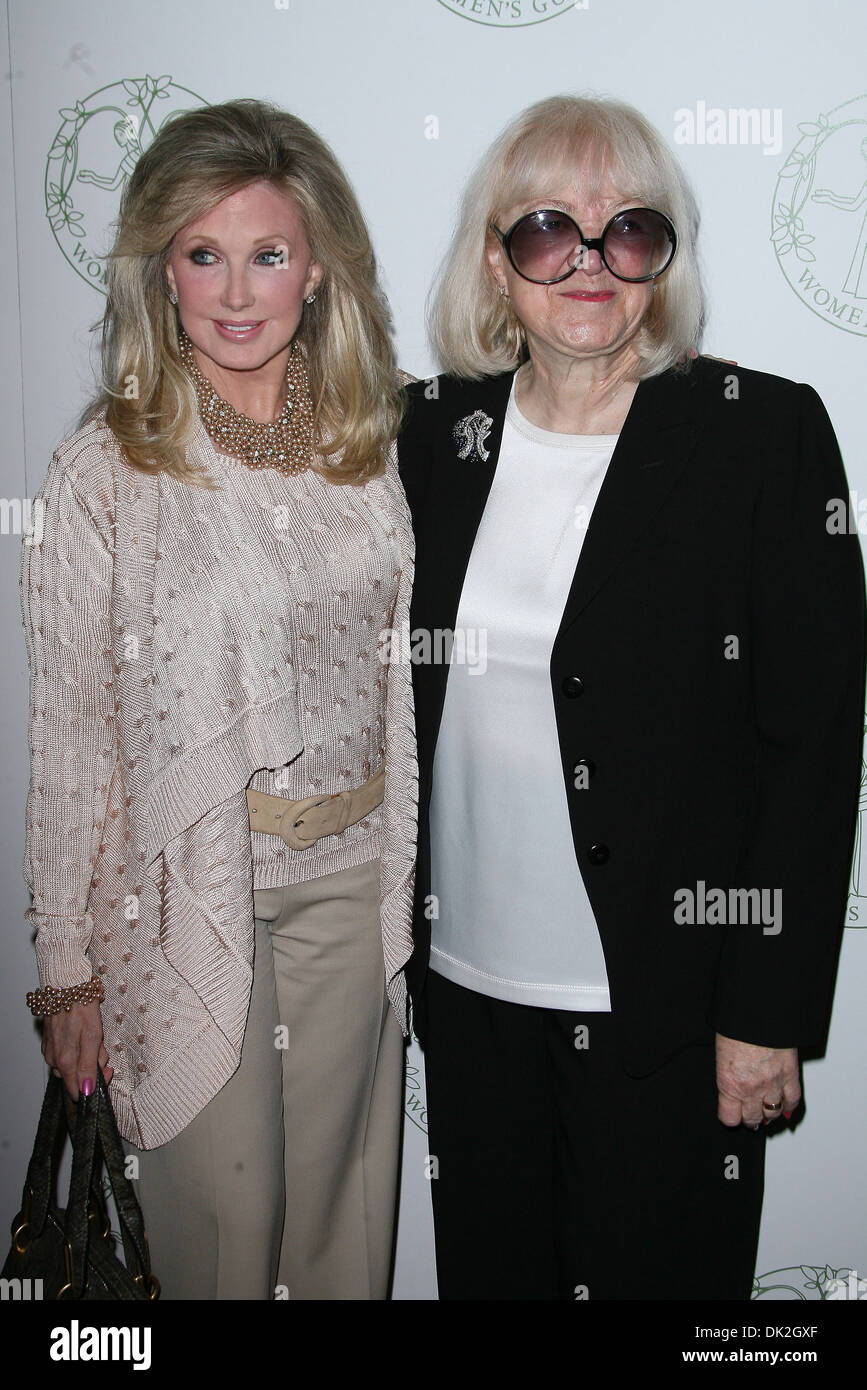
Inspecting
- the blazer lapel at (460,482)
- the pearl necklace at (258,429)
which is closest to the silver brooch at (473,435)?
the blazer lapel at (460,482)

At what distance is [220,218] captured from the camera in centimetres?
150

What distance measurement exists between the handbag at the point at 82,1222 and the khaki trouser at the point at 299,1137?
6 centimetres

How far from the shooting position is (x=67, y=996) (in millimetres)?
1634

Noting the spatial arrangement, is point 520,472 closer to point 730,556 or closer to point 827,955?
point 730,556

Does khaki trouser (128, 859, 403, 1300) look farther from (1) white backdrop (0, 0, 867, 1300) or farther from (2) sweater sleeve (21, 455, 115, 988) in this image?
(1) white backdrop (0, 0, 867, 1300)

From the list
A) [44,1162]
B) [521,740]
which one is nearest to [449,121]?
Answer: [521,740]

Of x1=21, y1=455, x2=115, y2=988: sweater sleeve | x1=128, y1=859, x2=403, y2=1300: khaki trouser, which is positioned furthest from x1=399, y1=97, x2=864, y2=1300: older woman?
x1=21, y1=455, x2=115, y2=988: sweater sleeve

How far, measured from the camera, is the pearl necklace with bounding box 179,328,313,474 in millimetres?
1597

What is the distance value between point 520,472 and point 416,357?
1.54ft

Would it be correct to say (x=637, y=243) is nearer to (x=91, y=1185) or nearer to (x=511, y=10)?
(x=511, y=10)

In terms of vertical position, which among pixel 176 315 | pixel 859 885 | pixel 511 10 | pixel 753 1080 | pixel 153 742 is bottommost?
pixel 753 1080

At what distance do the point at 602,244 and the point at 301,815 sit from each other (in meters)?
0.87

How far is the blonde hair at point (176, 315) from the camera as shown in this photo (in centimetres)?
150
